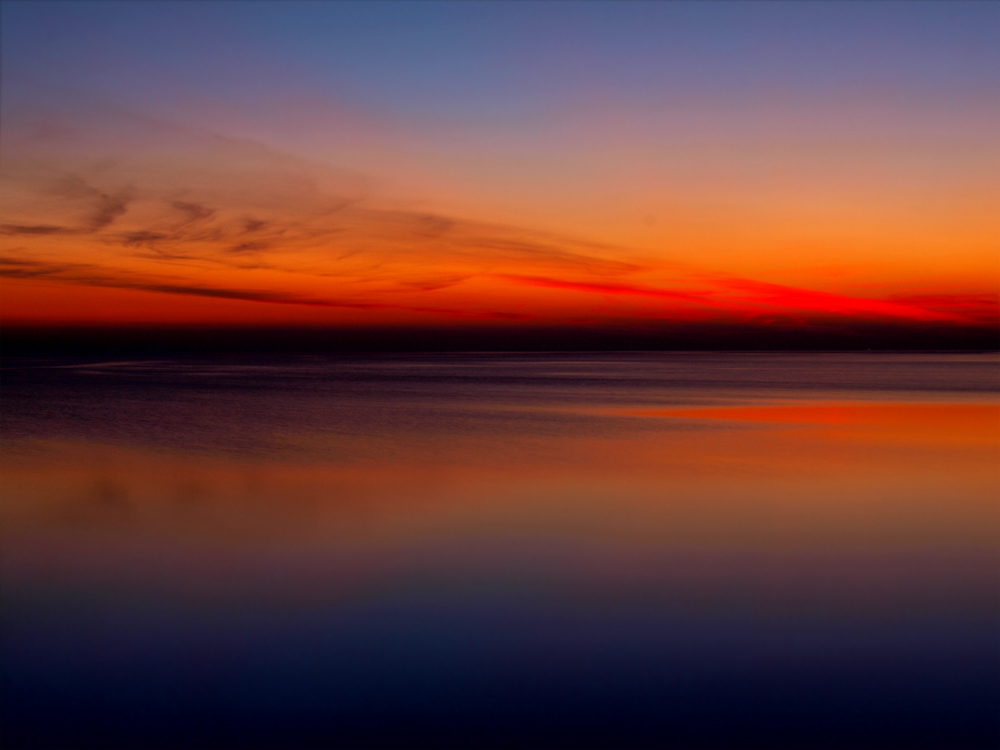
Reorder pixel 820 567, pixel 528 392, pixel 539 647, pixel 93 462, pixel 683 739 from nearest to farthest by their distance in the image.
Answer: pixel 683 739 < pixel 539 647 < pixel 820 567 < pixel 93 462 < pixel 528 392

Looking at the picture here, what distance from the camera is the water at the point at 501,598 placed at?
3482 millimetres

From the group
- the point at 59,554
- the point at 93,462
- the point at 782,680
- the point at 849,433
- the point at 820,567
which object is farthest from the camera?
the point at 849,433

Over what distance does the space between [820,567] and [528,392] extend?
802 inches

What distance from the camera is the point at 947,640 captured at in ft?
14.1

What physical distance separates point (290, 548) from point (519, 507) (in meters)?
2.43

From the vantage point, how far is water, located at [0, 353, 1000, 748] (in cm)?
348

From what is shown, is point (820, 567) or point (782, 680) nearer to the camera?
point (782, 680)

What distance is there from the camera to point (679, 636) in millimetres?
4363

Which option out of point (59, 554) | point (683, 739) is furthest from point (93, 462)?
point (683, 739)

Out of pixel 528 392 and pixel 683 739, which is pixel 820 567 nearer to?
pixel 683 739

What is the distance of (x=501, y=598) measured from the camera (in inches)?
198

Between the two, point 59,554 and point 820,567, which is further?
point 59,554

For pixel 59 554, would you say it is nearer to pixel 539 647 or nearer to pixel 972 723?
pixel 539 647

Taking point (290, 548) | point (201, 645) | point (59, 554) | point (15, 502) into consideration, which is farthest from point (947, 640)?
point (15, 502)
